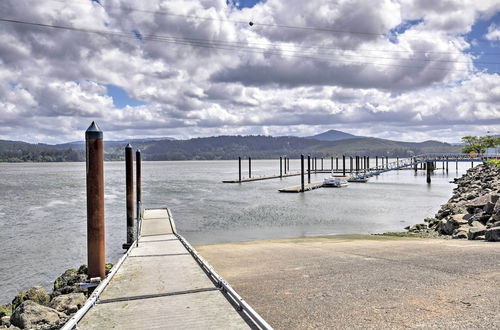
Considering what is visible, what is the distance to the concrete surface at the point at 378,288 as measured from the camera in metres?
6.68

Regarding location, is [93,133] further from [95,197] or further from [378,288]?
[378,288]

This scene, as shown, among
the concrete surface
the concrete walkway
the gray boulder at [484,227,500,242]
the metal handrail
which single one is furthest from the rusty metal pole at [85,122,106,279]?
the gray boulder at [484,227,500,242]

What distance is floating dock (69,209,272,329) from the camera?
6.05 meters

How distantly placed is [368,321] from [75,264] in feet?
55.7

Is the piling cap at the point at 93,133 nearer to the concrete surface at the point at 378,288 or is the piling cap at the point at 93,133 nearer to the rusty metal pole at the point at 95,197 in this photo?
the rusty metal pole at the point at 95,197

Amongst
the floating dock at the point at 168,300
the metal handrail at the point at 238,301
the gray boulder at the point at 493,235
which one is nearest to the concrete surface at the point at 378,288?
the metal handrail at the point at 238,301

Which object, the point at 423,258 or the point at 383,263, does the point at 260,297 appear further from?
the point at 423,258

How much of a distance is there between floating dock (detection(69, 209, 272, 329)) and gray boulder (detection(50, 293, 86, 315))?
3.79 ft

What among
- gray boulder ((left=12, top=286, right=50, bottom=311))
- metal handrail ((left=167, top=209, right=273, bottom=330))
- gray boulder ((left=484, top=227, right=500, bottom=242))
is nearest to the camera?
metal handrail ((left=167, top=209, right=273, bottom=330))

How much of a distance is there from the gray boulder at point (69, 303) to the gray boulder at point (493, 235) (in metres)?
13.6

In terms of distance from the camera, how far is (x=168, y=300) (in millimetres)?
7250

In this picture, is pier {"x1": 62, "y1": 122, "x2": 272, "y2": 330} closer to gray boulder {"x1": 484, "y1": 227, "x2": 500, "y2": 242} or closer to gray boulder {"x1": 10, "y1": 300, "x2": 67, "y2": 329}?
gray boulder {"x1": 10, "y1": 300, "x2": 67, "y2": 329}

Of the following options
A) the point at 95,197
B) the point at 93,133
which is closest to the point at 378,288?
the point at 95,197

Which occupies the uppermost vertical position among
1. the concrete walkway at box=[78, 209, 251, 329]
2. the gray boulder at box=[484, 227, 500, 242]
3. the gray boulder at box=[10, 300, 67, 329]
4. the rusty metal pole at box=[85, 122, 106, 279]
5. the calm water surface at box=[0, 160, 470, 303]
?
the rusty metal pole at box=[85, 122, 106, 279]
